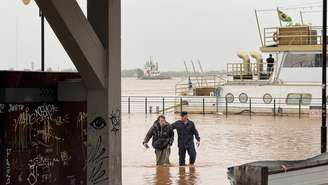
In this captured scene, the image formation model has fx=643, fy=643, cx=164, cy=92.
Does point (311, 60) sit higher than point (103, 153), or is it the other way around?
point (311, 60)

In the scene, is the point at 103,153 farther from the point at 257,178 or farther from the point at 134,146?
the point at 134,146

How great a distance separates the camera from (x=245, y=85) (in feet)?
153

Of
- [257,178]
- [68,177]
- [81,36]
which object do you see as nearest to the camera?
[257,178]

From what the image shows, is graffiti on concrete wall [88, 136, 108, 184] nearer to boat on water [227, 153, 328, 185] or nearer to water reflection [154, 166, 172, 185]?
boat on water [227, 153, 328, 185]

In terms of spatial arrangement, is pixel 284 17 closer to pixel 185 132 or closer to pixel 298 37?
pixel 298 37

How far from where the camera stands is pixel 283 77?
46188mm

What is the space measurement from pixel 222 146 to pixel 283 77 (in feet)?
75.6

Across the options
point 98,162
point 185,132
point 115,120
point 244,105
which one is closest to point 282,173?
point 115,120

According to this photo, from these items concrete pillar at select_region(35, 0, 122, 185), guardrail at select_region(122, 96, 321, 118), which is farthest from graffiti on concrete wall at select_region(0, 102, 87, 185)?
guardrail at select_region(122, 96, 321, 118)

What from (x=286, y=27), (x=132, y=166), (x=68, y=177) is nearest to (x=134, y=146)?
(x=132, y=166)

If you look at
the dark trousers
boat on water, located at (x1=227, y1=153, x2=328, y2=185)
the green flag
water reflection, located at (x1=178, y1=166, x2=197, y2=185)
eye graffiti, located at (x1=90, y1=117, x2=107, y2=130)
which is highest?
the green flag

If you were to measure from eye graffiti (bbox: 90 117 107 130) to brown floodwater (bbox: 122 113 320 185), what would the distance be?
4.37 m

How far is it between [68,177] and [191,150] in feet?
22.2

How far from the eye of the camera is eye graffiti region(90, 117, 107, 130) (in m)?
9.07
